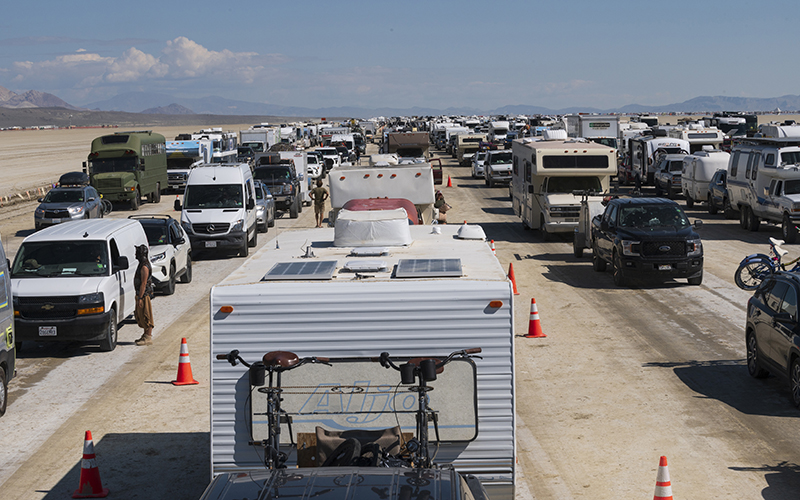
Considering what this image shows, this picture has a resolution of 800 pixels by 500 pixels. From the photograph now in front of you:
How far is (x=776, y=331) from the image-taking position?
1173cm

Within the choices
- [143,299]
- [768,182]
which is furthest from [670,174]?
[143,299]

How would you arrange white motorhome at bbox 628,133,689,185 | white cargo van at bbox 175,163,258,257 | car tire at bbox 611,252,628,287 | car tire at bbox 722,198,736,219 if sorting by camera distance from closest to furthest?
car tire at bbox 611,252,628,287, white cargo van at bbox 175,163,258,257, car tire at bbox 722,198,736,219, white motorhome at bbox 628,133,689,185

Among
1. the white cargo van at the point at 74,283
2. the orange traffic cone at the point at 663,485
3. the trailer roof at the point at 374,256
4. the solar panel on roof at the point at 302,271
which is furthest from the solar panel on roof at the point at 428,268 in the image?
the white cargo van at the point at 74,283

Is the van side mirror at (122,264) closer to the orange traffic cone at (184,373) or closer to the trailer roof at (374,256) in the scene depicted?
the orange traffic cone at (184,373)

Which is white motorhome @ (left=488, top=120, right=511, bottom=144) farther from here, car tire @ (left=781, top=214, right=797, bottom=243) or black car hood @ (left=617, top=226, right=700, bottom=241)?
black car hood @ (left=617, top=226, right=700, bottom=241)

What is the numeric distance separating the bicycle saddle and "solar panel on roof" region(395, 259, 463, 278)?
4.34 ft

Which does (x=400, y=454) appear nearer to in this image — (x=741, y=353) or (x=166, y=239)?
(x=741, y=353)

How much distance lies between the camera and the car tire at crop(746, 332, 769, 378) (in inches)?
495

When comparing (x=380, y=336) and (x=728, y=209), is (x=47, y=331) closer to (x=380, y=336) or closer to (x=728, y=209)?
(x=380, y=336)

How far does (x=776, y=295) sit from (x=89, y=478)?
29.3ft

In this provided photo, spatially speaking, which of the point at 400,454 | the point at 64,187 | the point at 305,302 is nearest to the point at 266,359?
the point at 305,302

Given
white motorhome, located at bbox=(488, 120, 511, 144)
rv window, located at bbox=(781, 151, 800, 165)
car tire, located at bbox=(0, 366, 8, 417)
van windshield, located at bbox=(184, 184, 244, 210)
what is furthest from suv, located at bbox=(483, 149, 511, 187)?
car tire, located at bbox=(0, 366, 8, 417)

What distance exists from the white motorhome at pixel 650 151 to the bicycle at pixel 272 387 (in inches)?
1521

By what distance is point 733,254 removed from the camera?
24672 millimetres
